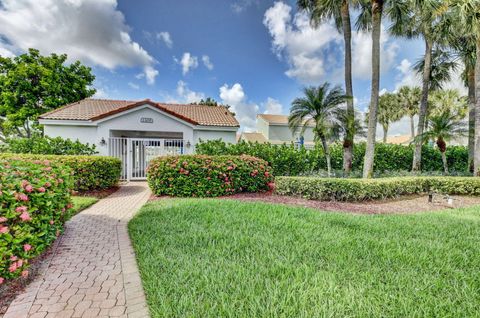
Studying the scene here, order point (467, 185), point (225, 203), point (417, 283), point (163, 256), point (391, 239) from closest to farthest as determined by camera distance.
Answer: point (417, 283)
point (163, 256)
point (391, 239)
point (225, 203)
point (467, 185)

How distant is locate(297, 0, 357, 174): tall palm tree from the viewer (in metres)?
12.2

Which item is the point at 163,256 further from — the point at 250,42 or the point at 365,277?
the point at 250,42

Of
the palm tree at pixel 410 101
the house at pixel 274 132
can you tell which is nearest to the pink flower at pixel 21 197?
the house at pixel 274 132

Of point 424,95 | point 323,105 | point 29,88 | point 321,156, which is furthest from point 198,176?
point 29,88

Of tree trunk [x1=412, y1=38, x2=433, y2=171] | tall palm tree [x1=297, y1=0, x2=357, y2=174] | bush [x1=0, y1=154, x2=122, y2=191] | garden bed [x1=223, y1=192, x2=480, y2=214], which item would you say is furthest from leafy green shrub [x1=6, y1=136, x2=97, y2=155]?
tree trunk [x1=412, y1=38, x2=433, y2=171]

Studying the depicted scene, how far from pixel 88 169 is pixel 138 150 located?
5.39 metres

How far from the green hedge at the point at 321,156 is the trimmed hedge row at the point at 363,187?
11.2 feet

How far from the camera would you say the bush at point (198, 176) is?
29.1 ft

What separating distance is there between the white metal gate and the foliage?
41.5 feet

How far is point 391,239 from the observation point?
14.7 ft

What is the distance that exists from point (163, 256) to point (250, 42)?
1490 cm

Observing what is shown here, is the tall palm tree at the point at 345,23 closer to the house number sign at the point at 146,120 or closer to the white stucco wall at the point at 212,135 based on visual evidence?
the white stucco wall at the point at 212,135

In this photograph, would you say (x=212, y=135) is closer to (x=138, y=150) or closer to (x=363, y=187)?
(x=138, y=150)

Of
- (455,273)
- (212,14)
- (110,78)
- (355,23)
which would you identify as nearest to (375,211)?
(455,273)
